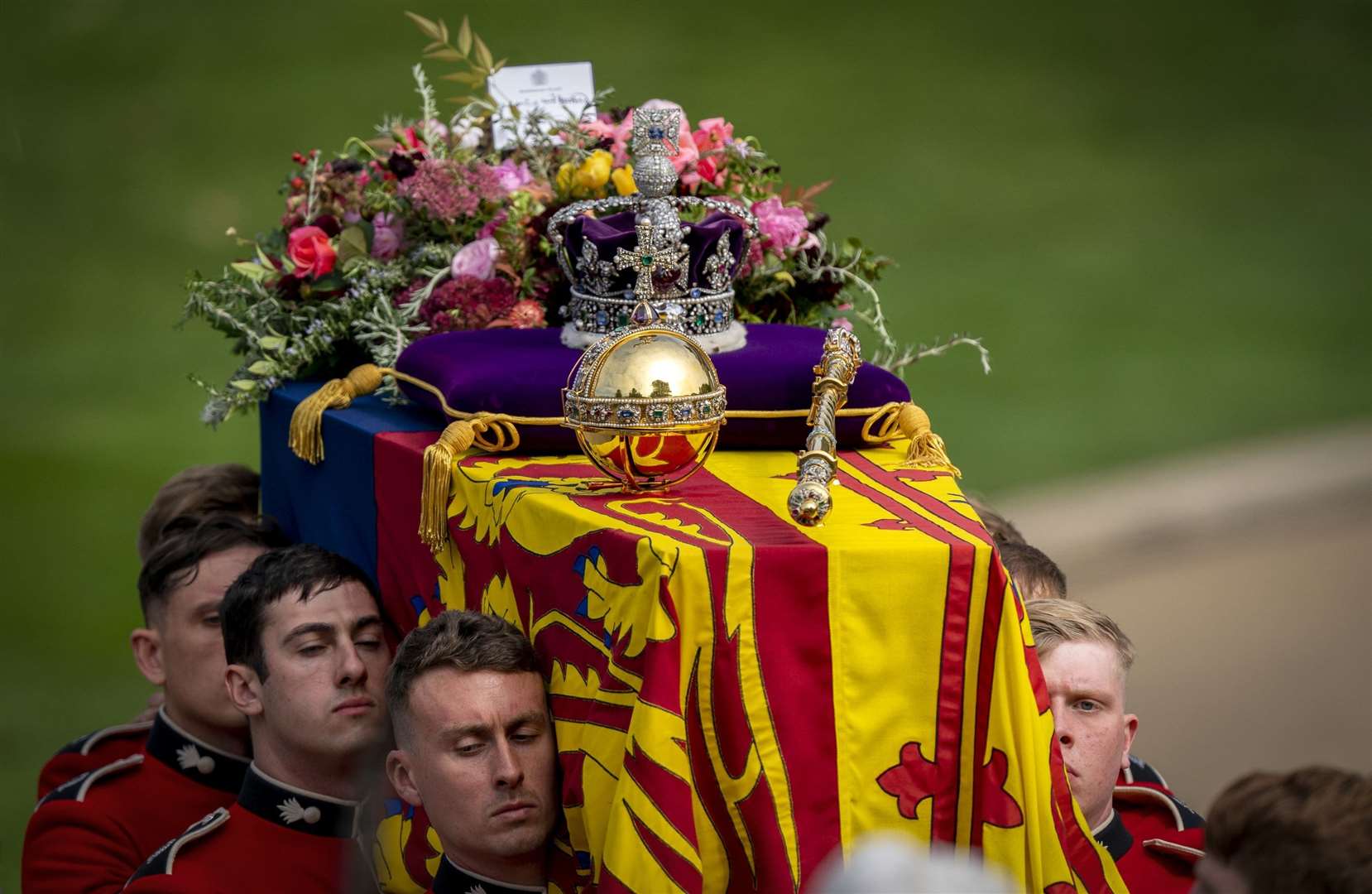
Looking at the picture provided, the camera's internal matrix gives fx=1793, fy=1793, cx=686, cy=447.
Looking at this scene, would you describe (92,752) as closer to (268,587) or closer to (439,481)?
(268,587)

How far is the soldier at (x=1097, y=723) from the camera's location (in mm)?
1953

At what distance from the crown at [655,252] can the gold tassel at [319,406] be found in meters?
0.35

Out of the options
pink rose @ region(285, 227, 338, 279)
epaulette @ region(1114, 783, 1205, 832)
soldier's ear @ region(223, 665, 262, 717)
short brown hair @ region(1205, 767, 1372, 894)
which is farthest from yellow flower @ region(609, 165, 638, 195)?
short brown hair @ region(1205, 767, 1372, 894)

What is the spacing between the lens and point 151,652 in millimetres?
2566

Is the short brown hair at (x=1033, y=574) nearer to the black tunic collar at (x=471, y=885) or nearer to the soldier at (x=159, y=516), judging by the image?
the black tunic collar at (x=471, y=885)

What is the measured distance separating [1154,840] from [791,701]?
2.09 feet

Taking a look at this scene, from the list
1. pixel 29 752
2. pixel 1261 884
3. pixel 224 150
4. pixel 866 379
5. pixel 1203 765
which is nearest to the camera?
pixel 1261 884

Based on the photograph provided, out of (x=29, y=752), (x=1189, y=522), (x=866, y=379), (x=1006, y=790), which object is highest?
(x=866, y=379)

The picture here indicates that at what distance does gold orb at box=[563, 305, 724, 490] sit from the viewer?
1.81 metres

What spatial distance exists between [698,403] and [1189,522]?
436cm

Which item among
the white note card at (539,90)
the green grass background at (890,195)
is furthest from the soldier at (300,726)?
the green grass background at (890,195)

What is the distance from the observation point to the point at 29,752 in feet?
15.8

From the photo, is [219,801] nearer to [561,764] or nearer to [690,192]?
[561,764]

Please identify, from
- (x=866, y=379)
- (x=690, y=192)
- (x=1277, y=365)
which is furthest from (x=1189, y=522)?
(x=866, y=379)
